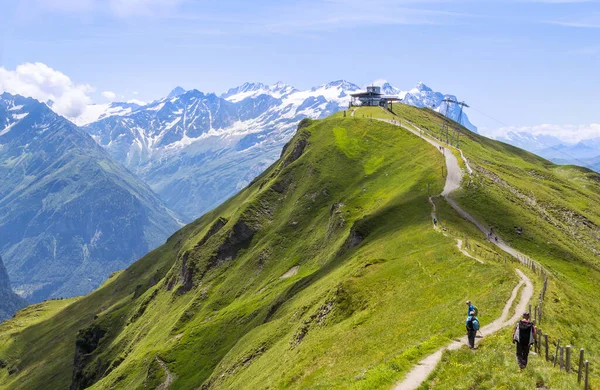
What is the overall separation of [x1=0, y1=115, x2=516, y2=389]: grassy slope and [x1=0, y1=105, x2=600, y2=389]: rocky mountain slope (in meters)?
0.35

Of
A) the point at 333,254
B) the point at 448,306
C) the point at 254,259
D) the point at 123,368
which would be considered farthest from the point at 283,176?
the point at 448,306

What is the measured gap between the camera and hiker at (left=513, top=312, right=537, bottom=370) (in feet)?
92.9

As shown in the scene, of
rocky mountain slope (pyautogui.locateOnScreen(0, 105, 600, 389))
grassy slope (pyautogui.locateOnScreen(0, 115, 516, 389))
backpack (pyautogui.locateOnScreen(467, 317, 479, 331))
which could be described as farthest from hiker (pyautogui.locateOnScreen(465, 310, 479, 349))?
grassy slope (pyautogui.locateOnScreen(0, 115, 516, 389))

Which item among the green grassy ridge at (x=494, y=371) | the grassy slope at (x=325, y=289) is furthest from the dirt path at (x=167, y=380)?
the green grassy ridge at (x=494, y=371)

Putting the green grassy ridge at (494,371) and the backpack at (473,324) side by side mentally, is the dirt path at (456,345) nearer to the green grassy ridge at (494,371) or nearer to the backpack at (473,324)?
the green grassy ridge at (494,371)

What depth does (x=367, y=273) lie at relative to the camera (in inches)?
2857

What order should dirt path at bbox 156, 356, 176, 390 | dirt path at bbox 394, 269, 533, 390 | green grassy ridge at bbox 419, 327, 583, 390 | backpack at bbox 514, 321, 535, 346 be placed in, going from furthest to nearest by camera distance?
dirt path at bbox 156, 356, 176, 390
dirt path at bbox 394, 269, 533, 390
backpack at bbox 514, 321, 535, 346
green grassy ridge at bbox 419, 327, 583, 390

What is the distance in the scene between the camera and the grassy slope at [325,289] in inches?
1890

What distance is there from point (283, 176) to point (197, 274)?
4861cm

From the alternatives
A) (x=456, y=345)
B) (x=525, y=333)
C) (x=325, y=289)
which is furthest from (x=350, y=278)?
(x=525, y=333)

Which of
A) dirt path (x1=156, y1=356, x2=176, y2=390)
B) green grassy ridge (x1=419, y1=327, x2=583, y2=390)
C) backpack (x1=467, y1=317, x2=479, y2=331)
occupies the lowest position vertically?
dirt path (x1=156, y1=356, x2=176, y2=390)

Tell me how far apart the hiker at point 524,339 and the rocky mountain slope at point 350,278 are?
1.38m

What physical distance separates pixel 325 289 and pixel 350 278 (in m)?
10.8

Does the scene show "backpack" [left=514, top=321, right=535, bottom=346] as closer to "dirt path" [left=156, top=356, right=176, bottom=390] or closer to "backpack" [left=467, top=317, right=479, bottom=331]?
"backpack" [left=467, top=317, right=479, bottom=331]
